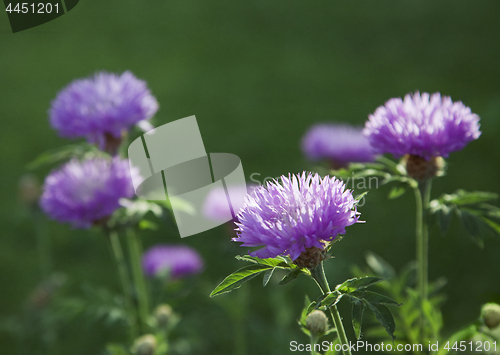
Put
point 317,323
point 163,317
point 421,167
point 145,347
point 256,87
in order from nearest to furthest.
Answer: point 317,323, point 421,167, point 145,347, point 163,317, point 256,87

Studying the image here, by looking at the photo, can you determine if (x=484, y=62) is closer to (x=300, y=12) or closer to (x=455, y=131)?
(x=300, y=12)

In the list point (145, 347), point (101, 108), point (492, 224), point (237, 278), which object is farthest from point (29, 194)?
point (492, 224)

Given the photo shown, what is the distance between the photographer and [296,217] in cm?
81

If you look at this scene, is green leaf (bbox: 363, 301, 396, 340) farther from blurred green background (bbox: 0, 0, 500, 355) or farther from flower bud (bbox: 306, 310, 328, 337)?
blurred green background (bbox: 0, 0, 500, 355)

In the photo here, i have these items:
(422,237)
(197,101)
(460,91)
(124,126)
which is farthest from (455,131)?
(197,101)

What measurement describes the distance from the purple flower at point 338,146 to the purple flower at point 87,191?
40.4 inches

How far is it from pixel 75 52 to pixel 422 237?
4187 mm

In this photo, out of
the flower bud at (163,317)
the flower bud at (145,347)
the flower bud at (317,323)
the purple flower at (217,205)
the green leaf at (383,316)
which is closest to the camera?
the green leaf at (383,316)

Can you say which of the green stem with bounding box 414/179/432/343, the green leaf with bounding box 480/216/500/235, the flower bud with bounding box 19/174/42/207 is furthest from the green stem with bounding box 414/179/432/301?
the flower bud with bounding box 19/174/42/207

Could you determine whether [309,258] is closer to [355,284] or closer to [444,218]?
[355,284]

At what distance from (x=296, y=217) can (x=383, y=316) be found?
0.21 m

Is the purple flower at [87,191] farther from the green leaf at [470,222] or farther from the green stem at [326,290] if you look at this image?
the green leaf at [470,222]

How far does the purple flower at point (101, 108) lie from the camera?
1.54 metres

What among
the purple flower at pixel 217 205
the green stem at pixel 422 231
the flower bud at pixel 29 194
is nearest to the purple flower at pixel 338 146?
the purple flower at pixel 217 205
